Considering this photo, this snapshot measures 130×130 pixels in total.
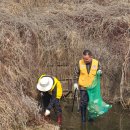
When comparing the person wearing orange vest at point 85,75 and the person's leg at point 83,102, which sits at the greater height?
the person wearing orange vest at point 85,75

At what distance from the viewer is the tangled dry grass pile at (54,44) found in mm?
8594

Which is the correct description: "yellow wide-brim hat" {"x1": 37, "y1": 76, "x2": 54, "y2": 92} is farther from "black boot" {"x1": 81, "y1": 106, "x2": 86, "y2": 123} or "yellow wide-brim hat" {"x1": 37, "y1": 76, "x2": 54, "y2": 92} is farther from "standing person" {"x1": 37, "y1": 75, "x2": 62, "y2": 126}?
"black boot" {"x1": 81, "y1": 106, "x2": 86, "y2": 123}

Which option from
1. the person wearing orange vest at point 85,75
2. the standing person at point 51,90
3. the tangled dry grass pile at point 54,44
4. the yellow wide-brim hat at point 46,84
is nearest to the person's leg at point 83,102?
the person wearing orange vest at point 85,75

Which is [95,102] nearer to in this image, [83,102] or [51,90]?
[83,102]

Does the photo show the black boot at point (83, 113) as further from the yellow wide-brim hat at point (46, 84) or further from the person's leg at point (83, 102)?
the yellow wide-brim hat at point (46, 84)

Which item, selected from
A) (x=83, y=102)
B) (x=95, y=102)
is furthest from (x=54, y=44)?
(x=95, y=102)

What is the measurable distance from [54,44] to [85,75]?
198cm

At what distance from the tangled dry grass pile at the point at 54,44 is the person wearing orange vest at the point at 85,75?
1099 mm

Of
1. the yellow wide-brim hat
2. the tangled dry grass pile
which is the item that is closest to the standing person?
the yellow wide-brim hat

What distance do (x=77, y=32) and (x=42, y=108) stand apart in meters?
2.81

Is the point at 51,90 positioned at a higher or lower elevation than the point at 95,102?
higher

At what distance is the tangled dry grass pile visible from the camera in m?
8.59

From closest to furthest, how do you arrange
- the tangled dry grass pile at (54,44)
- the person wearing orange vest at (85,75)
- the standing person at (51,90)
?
the standing person at (51,90) → the person wearing orange vest at (85,75) → the tangled dry grass pile at (54,44)

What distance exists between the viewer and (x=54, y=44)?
996 centimetres
